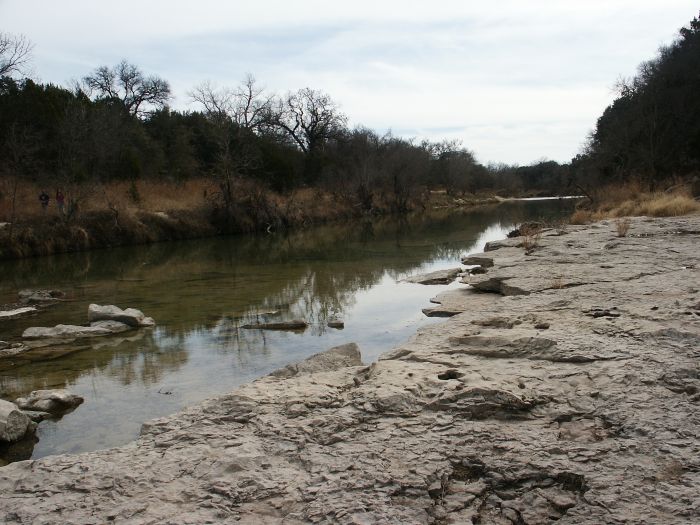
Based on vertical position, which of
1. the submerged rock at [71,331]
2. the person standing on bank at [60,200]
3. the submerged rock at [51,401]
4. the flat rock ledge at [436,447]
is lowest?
the submerged rock at [51,401]

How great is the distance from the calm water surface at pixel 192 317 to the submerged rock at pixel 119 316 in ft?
1.06

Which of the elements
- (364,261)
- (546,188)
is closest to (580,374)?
(364,261)

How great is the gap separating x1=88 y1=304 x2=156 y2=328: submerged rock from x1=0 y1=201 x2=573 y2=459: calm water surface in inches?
12.7

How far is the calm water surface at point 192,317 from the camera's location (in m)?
5.89

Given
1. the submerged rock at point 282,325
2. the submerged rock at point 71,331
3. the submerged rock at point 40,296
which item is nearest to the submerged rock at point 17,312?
the submerged rock at point 40,296

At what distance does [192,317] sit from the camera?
31.5ft

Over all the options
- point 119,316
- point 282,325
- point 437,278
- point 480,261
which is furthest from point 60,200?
point 282,325

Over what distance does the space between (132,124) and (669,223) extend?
102 ft

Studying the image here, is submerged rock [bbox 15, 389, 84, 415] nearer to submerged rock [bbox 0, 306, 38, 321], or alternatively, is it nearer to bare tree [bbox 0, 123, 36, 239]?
submerged rock [bbox 0, 306, 38, 321]

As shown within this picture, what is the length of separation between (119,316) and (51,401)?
3.54m

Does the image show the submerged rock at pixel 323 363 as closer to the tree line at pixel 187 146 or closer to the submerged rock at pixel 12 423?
the submerged rock at pixel 12 423

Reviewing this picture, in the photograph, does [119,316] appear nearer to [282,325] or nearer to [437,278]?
[282,325]

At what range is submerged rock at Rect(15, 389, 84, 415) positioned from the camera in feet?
18.3

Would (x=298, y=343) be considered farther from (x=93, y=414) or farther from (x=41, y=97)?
(x=41, y=97)
